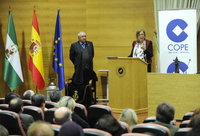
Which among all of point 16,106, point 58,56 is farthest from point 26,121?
point 58,56

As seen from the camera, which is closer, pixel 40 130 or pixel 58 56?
pixel 40 130

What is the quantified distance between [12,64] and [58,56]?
114 centimetres

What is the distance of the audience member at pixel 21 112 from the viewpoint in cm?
313

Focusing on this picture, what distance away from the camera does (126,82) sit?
543 cm

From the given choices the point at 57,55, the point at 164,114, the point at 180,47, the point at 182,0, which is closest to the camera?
the point at 164,114

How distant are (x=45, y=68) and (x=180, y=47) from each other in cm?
371

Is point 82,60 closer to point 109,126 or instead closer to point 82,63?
point 82,63

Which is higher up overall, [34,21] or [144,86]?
[34,21]

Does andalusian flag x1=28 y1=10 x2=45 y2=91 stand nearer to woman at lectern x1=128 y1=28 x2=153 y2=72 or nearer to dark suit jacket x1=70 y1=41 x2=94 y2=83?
dark suit jacket x1=70 y1=41 x2=94 y2=83

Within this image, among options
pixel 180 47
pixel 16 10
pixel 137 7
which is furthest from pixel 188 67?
pixel 16 10

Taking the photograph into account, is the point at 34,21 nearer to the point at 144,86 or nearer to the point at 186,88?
the point at 144,86

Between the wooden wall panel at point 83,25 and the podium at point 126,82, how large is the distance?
75.2 inches

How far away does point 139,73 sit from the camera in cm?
549

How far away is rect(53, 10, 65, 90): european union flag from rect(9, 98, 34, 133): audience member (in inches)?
142
